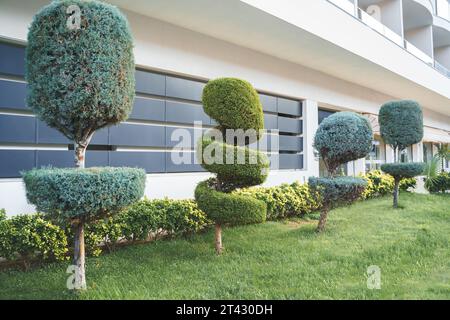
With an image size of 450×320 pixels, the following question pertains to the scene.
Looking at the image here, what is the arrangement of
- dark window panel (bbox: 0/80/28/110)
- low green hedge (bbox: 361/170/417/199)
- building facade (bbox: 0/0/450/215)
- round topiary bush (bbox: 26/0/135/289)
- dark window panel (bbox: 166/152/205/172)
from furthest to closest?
1. low green hedge (bbox: 361/170/417/199)
2. dark window panel (bbox: 166/152/205/172)
3. building facade (bbox: 0/0/450/215)
4. dark window panel (bbox: 0/80/28/110)
5. round topiary bush (bbox: 26/0/135/289)

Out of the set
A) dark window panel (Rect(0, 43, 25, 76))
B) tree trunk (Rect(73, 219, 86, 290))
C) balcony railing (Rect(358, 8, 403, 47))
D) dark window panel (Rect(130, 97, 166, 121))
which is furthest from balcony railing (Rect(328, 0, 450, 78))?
tree trunk (Rect(73, 219, 86, 290))

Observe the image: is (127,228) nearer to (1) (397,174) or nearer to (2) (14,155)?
(2) (14,155)

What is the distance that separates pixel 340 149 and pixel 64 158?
5.75 m

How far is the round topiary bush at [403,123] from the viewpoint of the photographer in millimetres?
10773

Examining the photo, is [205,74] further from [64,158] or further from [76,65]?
[76,65]

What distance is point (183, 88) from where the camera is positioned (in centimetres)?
866

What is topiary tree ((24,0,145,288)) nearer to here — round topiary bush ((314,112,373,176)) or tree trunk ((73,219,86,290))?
tree trunk ((73,219,86,290))

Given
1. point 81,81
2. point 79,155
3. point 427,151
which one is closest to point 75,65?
point 81,81

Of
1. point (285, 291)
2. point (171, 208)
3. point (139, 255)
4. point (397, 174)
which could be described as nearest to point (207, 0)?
point (171, 208)

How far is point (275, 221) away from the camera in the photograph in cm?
884

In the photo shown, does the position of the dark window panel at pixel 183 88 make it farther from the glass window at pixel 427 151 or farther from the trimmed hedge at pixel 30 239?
the glass window at pixel 427 151

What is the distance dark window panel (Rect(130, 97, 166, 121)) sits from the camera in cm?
770

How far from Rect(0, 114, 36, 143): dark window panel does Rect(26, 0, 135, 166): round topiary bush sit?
7.85 ft

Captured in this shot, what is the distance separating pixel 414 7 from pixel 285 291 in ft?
62.3
